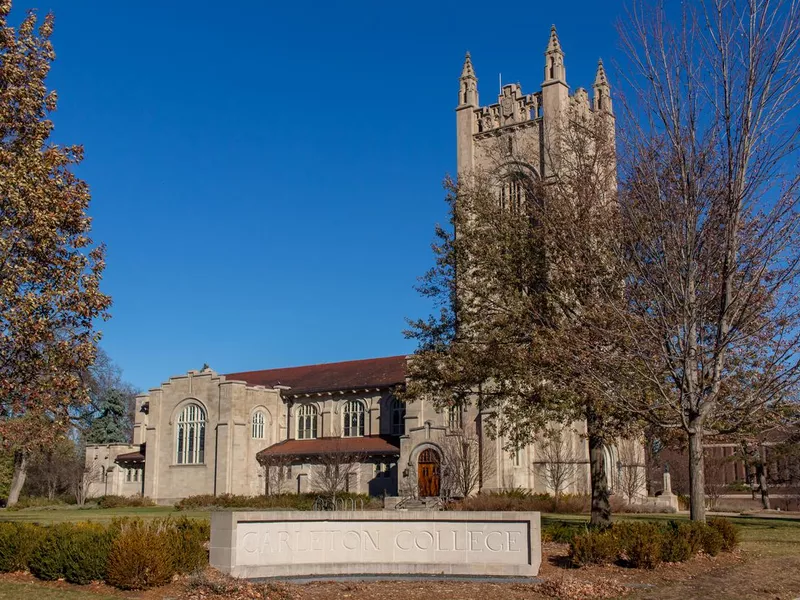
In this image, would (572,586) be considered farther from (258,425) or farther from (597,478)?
(258,425)

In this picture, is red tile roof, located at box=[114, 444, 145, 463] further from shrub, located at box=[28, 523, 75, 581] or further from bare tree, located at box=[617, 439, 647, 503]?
shrub, located at box=[28, 523, 75, 581]

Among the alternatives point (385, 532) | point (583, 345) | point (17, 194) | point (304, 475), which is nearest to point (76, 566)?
point (385, 532)

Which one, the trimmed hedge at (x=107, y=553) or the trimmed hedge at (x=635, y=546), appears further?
the trimmed hedge at (x=635, y=546)

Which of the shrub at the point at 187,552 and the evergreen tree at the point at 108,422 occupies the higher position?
the evergreen tree at the point at 108,422

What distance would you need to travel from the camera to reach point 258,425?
54688 mm

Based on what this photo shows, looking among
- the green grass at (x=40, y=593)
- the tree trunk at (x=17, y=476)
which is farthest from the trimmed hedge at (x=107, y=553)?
the tree trunk at (x=17, y=476)

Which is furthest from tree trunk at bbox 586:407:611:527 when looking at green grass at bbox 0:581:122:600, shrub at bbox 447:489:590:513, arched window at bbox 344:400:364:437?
arched window at bbox 344:400:364:437

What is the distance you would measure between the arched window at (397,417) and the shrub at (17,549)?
34.1 metres

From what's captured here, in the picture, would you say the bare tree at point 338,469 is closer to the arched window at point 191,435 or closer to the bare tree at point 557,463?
the arched window at point 191,435

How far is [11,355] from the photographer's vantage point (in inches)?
736

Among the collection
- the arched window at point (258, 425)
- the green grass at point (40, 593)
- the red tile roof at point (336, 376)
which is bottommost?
the green grass at point (40, 593)

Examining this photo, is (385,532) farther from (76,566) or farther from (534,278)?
(534,278)

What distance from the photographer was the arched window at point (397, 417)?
50.4 meters

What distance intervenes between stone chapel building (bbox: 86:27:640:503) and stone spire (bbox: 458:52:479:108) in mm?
67
